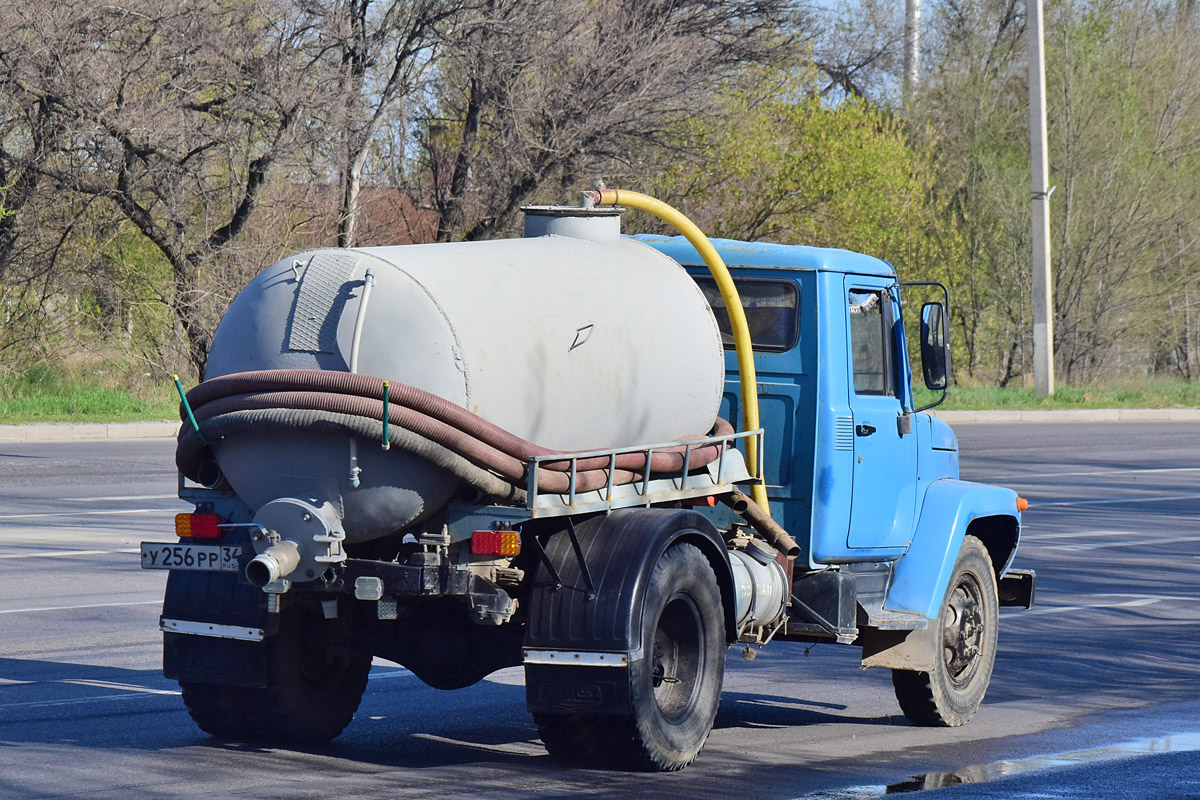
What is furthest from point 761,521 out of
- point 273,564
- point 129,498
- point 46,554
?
point 129,498

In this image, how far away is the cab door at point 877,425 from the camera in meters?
7.70

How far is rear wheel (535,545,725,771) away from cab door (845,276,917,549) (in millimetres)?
1424

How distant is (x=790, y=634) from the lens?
7.54m

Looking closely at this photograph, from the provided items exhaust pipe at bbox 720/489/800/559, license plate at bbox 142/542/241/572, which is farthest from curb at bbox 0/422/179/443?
license plate at bbox 142/542/241/572

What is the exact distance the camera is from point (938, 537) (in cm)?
800

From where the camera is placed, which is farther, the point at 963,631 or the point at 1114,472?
the point at 1114,472

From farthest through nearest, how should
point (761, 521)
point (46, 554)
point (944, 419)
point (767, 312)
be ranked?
point (944, 419) < point (46, 554) < point (767, 312) < point (761, 521)

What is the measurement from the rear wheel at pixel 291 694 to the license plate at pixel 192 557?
0.57 metres

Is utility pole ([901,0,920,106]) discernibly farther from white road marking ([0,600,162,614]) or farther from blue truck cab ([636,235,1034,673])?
blue truck cab ([636,235,1034,673])

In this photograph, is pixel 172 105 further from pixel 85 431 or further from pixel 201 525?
pixel 201 525

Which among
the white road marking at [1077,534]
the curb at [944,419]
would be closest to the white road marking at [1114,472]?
the curb at [944,419]

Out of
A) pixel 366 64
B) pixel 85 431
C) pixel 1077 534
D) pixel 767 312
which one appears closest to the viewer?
pixel 767 312

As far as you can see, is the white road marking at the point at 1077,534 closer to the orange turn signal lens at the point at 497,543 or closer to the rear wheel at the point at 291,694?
the rear wheel at the point at 291,694

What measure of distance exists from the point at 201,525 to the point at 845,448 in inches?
122
